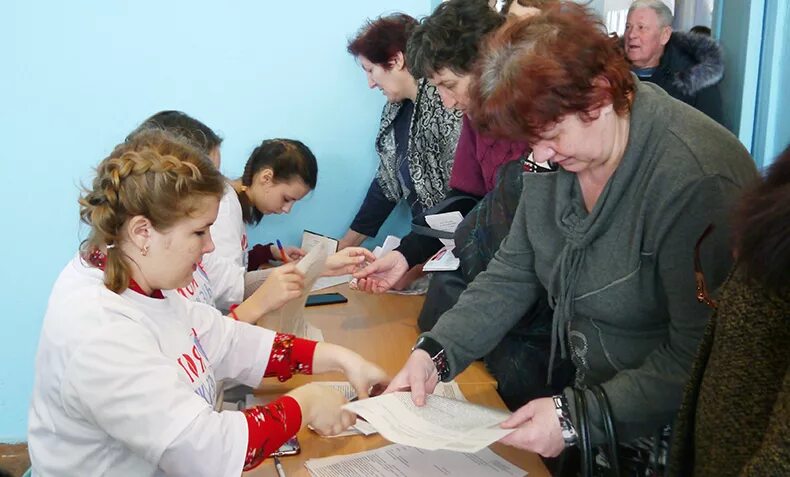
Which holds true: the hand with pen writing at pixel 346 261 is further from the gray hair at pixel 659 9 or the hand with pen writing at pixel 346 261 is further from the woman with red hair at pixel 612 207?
the gray hair at pixel 659 9

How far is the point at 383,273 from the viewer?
2199 millimetres

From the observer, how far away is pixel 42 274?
9.18 ft

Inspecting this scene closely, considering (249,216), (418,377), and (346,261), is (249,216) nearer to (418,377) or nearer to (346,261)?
(346,261)

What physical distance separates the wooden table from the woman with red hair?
0.20 meters

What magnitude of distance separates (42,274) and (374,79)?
1.45 meters

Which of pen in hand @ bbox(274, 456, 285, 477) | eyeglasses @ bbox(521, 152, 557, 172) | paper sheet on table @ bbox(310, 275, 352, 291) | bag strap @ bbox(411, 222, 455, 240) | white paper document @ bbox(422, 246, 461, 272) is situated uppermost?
eyeglasses @ bbox(521, 152, 557, 172)

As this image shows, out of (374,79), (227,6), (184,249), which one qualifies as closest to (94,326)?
(184,249)

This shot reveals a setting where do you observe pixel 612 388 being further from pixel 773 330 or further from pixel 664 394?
pixel 773 330

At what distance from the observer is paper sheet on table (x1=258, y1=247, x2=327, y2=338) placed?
1.84 m

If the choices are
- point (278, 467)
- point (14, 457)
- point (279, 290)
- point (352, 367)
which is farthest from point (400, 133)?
point (14, 457)

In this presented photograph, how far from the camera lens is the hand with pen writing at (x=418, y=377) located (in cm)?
128

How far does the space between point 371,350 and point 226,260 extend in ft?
1.65

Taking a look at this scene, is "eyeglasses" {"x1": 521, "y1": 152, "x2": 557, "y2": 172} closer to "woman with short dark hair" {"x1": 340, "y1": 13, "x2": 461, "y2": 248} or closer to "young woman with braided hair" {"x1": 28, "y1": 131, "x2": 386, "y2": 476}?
"young woman with braided hair" {"x1": 28, "y1": 131, "x2": 386, "y2": 476}

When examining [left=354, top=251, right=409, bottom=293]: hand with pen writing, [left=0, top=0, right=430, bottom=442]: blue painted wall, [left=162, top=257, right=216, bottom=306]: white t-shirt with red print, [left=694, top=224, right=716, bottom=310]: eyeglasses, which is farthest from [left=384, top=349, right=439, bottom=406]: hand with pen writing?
[left=0, top=0, right=430, bottom=442]: blue painted wall
